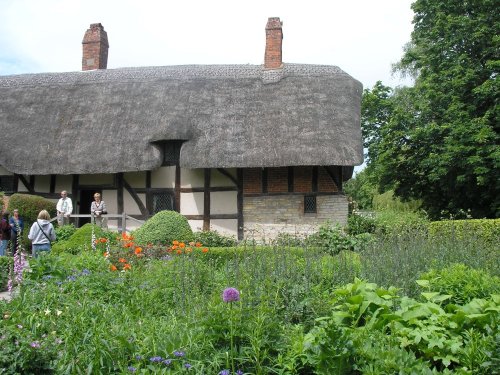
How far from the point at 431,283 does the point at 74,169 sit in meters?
12.4

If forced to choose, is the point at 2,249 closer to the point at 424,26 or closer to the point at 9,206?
the point at 9,206

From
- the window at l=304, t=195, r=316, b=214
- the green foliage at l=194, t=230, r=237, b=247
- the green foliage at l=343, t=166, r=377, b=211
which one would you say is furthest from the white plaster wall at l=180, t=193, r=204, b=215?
the green foliage at l=343, t=166, r=377, b=211

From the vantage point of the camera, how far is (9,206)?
13312 millimetres

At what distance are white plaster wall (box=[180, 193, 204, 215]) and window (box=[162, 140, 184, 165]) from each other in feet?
3.67

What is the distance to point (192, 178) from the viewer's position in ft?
50.0

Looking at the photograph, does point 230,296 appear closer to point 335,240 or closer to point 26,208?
point 335,240

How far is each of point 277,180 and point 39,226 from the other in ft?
23.9

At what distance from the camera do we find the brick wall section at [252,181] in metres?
14.8

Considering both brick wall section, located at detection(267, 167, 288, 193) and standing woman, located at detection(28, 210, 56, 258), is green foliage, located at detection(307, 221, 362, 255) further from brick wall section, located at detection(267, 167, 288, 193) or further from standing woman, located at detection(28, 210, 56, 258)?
standing woman, located at detection(28, 210, 56, 258)

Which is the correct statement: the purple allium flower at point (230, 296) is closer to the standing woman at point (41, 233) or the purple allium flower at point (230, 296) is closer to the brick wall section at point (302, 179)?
the standing woman at point (41, 233)

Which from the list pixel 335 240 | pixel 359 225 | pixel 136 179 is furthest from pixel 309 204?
pixel 136 179

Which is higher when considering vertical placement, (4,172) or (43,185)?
(4,172)

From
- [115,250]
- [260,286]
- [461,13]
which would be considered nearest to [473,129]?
[461,13]

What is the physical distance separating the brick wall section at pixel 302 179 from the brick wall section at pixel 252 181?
0.99 meters
